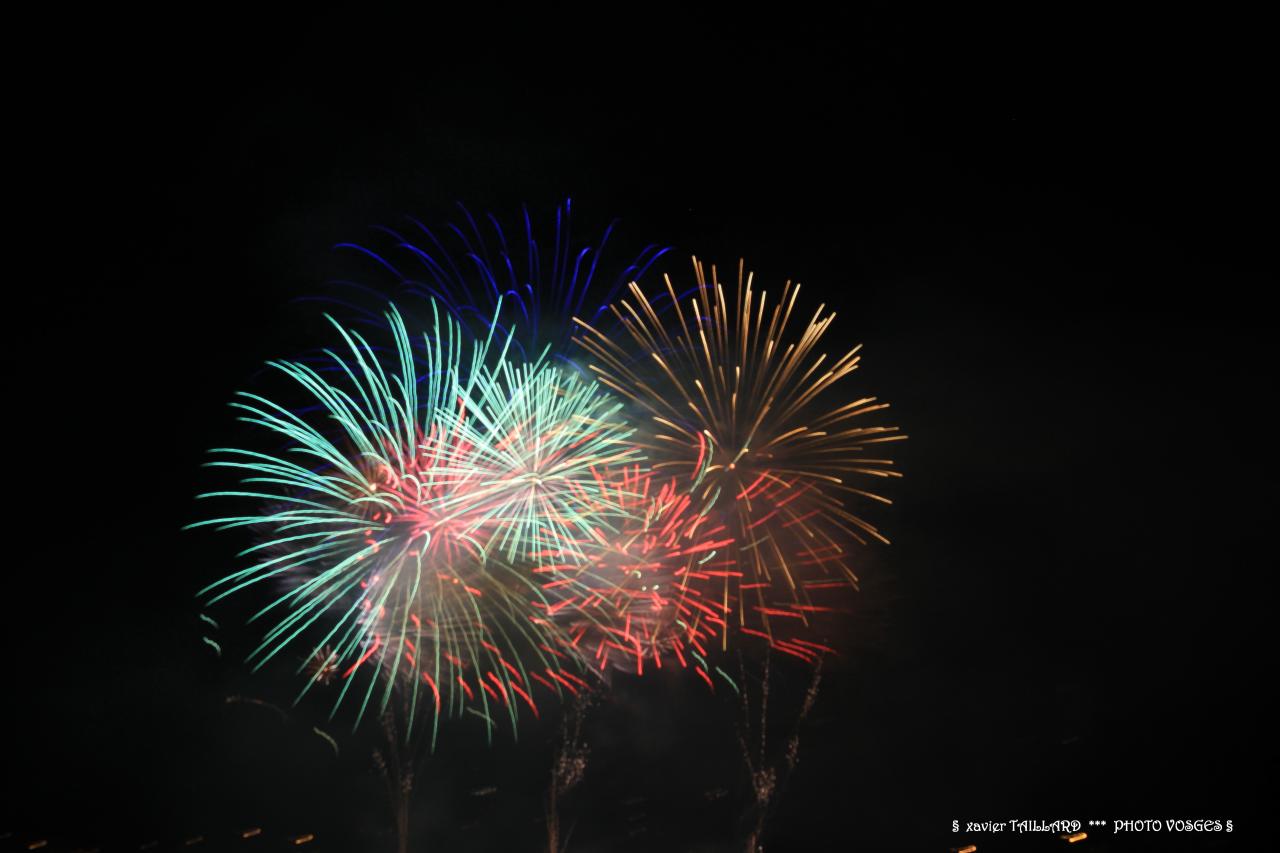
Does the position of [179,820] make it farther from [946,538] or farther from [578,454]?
[946,538]

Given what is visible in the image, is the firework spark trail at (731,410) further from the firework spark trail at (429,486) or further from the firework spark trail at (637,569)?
the firework spark trail at (429,486)

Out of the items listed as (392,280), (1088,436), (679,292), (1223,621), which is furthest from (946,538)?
(392,280)

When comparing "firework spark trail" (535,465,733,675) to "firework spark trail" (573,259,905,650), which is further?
"firework spark trail" (535,465,733,675)

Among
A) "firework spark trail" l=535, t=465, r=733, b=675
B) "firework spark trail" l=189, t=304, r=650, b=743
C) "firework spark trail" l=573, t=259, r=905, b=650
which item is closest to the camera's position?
"firework spark trail" l=189, t=304, r=650, b=743

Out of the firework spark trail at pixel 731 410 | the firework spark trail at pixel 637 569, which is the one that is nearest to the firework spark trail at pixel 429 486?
the firework spark trail at pixel 637 569

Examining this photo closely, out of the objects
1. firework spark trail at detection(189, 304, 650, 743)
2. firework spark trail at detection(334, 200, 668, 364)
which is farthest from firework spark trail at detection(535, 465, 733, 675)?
firework spark trail at detection(334, 200, 668, 364)

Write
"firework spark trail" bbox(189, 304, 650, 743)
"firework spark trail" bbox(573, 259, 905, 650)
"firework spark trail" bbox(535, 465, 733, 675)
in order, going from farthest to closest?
"firework spark trail" bbox(535, 465, 733, 675) → "firework spark trail" bbox(573, 259, 905, 650) → "firework spark trail" bbox(189, 304, 650, 743)

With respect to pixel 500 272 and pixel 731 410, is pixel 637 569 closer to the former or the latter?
pixel 731 410

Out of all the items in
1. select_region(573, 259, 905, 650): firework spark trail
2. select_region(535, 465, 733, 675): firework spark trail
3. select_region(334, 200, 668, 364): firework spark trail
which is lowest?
select_region(535, 465, 733, 675): firework spark trail

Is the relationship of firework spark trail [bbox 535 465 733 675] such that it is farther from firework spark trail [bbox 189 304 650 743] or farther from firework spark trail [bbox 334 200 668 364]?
firework spark trail [bbox 334 200 668 364]
